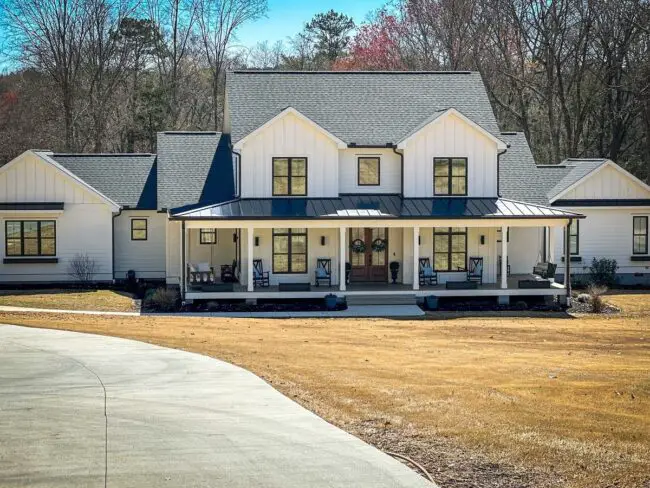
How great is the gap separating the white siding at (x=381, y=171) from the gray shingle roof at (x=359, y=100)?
43 cm

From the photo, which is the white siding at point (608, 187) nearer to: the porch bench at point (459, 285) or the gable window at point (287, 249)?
the porch bench at point (459, 285)

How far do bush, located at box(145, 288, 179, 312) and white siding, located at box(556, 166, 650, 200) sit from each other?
1728 centimetres

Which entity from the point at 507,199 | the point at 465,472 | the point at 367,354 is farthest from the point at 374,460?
the point at 507,199

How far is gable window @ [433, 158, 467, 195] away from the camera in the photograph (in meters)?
36.8

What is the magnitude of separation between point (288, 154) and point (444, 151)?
5.68 metres

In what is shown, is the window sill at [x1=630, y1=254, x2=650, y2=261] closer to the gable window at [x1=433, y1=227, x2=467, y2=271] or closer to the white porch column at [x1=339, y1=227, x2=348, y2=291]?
the gable window at [x1=433, y1=227, x2=467, y2=271]

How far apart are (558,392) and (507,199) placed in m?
21.9

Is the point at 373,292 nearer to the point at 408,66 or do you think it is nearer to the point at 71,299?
the point at 71,299

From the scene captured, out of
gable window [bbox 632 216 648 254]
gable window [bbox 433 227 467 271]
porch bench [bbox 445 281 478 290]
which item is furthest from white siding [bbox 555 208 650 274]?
porch bench [bbox 445 281 478 290]

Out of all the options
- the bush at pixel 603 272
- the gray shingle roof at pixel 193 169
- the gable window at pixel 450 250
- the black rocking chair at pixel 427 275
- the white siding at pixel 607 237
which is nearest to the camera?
the black rocking chair at pixel 427 275

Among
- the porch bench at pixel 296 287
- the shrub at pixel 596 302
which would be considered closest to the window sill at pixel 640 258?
the shrub at pixel 596 302

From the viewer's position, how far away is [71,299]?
3459 centimetres

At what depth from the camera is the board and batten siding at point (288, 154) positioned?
35.8 meters

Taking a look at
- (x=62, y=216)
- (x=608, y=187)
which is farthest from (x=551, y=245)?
(x=62, y=216)
